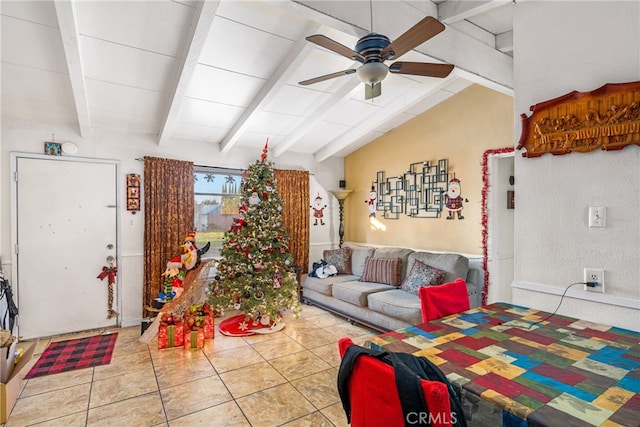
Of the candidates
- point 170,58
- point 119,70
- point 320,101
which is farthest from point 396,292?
point 119,70

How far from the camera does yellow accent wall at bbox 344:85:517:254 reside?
396 centimetres

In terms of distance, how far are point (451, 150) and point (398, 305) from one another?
2213 mm

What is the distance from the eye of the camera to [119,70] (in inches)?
119

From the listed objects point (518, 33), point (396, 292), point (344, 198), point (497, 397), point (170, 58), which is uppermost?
point (170, 58)

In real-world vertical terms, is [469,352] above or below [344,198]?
below

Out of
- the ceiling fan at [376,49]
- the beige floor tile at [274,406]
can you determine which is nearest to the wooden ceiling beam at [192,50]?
the ceiling fan at [376,49]

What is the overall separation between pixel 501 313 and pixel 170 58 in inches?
127

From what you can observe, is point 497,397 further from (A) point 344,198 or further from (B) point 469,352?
(A) point 344,198

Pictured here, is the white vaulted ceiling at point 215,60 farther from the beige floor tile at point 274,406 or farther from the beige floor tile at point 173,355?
the beige floor tile at point 274,406

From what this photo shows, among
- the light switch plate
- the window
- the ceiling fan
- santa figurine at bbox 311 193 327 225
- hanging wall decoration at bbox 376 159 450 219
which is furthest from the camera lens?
santa figurine at bbox 311 193 327 225

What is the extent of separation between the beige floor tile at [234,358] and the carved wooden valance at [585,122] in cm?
292

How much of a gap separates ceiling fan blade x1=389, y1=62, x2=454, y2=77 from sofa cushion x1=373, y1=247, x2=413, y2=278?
273 cm

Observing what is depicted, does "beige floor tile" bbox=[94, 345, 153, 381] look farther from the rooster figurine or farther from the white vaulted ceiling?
the white vaulted ceiling

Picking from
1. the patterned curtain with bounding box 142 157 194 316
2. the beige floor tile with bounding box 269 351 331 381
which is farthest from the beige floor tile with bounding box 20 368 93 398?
the beige floor tile with bounding box 269 351 331 381
